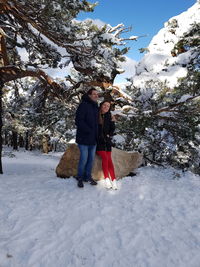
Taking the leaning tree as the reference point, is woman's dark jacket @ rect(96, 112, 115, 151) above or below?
below

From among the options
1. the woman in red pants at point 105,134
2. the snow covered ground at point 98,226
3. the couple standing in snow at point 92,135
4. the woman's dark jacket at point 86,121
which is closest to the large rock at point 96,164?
the couple standing in snow at point 92,135

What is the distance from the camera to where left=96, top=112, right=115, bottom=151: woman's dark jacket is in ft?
18.6

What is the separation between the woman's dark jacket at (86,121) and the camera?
520 centimetres

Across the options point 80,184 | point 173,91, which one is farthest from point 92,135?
point 173,91

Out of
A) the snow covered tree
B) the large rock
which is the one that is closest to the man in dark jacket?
the large rock

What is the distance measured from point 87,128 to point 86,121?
0.23 metres

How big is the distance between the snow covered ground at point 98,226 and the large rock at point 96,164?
847 mm

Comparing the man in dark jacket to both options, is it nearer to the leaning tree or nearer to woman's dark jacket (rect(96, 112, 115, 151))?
woman's dark jacket (rect(96, 112, 115, 151))

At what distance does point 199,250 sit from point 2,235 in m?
2.68

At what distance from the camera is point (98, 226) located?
334cm

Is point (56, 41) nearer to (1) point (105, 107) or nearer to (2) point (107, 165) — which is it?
(1) point (105, 107)

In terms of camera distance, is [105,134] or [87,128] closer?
[87,128]

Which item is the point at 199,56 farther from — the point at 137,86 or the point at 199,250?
the point at 199,250

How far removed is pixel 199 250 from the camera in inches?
107
